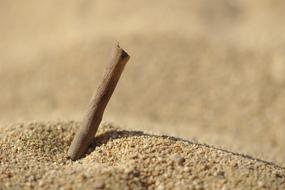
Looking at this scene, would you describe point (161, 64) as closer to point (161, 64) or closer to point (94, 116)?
point (161, 64)

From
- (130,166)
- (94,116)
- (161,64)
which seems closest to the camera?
(130,166)

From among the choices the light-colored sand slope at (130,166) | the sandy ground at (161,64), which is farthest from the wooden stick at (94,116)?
the sandy ground at (161,64)

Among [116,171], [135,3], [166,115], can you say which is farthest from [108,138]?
[135,3]

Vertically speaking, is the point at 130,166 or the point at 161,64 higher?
the point at 161,64

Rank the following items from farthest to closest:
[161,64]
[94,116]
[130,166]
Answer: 1. [161,64]
2. [94,116]
3. [130,166]

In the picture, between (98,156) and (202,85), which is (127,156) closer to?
(98,156)

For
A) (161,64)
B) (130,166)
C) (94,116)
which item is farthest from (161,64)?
(130,166)
